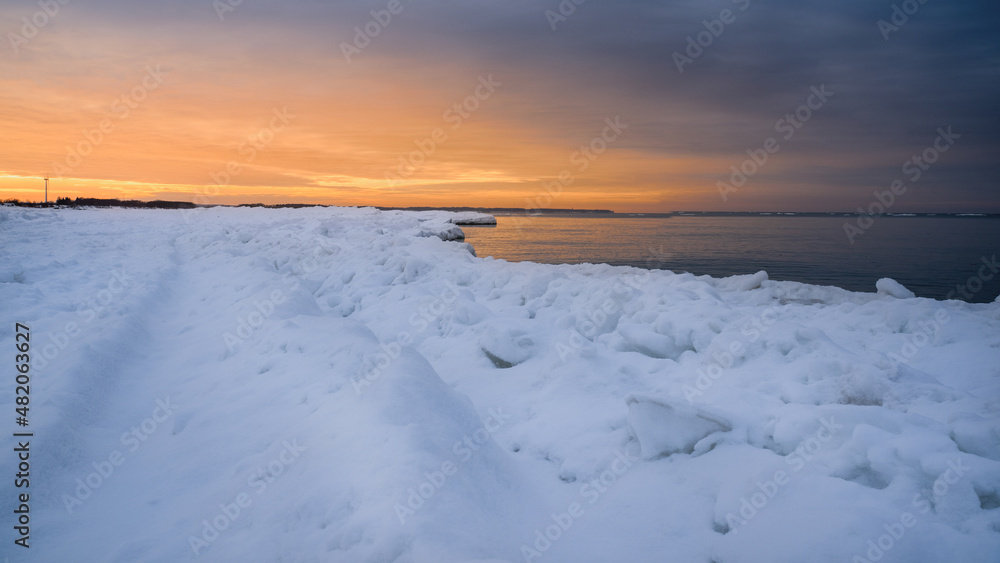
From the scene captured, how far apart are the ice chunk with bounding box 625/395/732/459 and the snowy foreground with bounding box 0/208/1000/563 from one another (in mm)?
29

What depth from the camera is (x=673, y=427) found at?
175 inches

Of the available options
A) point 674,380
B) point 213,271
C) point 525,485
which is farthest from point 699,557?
point 213,271

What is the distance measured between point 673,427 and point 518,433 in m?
1.68

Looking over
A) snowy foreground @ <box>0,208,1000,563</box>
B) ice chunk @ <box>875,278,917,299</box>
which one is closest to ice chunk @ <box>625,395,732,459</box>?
snowy foreground @ <box>0,208,1000,563</box>

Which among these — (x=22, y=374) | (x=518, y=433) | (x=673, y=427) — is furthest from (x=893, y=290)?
(x=22, y=374)

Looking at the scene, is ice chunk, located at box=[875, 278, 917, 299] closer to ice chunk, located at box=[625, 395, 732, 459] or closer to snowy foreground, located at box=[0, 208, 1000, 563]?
snowy foreground, located at box=[0, 208, 1000, 563]

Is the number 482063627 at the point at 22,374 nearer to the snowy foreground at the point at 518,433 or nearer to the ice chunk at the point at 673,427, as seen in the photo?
the snowy foreground at the point at 518,433

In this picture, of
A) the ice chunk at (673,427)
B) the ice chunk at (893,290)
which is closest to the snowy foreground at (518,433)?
the ice chunk at (673,427)

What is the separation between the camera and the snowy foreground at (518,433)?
344 cm

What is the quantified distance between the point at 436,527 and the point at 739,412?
340 centimetres

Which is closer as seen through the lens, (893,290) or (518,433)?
(518,433)

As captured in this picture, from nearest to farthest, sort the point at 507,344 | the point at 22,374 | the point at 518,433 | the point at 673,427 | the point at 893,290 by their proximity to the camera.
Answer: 1. the point at 673,427
2. the point at 518,433
3. the point at 22,374
4. the point at 507,344
5. the point at 893,290

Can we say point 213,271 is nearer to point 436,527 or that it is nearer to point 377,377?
point 377,377

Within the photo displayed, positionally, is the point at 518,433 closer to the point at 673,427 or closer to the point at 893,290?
the point at 673,427
